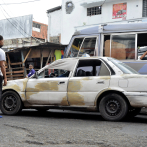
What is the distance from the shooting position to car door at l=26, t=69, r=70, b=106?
20.0 ft

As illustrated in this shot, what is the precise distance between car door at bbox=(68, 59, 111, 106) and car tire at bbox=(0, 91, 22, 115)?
148 cm

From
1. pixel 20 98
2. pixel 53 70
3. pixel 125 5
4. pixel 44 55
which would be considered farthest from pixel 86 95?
pixel 125 5

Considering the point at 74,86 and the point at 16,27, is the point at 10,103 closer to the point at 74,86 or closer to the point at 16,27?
the point at 74,86

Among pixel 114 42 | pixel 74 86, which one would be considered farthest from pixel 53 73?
pixel 114 42

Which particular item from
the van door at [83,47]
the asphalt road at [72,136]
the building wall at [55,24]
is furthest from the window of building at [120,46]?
the building wall at [55,24]

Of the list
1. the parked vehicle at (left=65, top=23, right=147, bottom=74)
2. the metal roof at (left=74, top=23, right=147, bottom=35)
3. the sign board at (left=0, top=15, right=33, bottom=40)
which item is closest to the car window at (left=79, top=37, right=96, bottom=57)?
the parked vehicle at (left=65, top=23, right=147, bottom=74)

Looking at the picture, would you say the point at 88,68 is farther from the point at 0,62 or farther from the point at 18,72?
the point at 18,72

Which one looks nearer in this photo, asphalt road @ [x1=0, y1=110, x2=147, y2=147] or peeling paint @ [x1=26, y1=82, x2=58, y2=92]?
asphalt road @ [x1=0, y1=110, x2=147, y2=147]

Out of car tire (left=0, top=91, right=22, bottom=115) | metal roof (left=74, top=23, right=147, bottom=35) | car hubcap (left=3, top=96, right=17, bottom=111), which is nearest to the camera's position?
car tire (left=0, top=91, right=22, bottom=115)

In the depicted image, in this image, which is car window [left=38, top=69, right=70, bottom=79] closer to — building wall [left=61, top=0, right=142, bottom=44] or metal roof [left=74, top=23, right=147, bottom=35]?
metal roof [left=74, top=23, right=147, bottom=35]

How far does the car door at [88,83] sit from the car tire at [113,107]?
24 cm

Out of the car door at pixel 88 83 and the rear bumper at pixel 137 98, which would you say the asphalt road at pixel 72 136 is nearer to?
the rear bumper at pixel 137 98

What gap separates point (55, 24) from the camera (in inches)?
1225

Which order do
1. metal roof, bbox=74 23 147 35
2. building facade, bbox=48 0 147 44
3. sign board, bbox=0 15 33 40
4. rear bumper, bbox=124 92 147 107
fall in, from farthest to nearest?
1. sign board, bbox=0 15 33 40
2. building facade, bbox=48 0 147 44
3. metal roof, bbox=74 23 147 35
4. rear bumper, bbox=124 92 147 107
